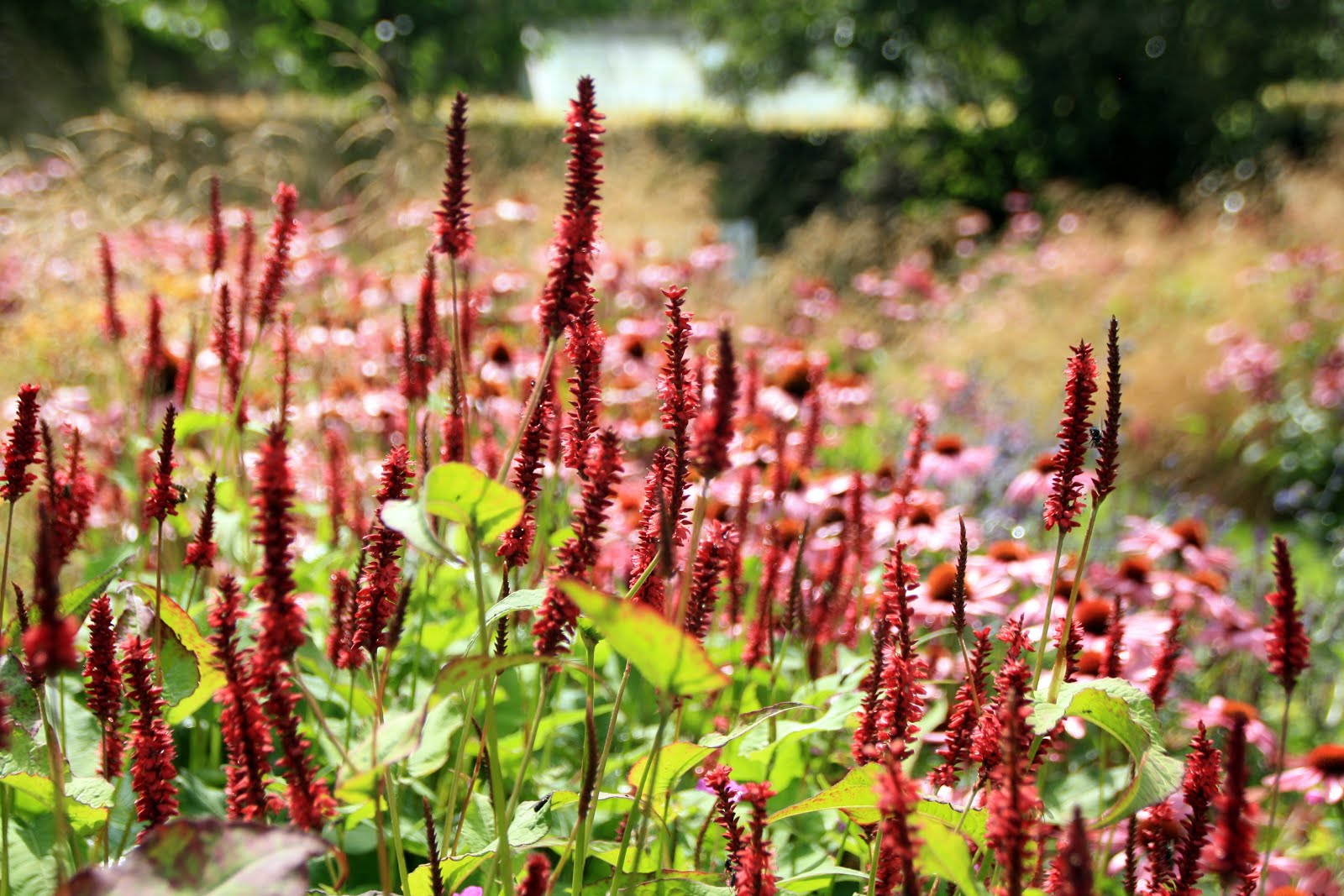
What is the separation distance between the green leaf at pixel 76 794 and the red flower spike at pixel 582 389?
1.63 feet

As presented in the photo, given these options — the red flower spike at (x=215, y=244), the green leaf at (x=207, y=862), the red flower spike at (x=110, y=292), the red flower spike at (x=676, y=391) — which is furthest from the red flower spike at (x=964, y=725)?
the red flower spike at (x=110, y=292)

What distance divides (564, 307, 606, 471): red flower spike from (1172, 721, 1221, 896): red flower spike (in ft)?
1.66

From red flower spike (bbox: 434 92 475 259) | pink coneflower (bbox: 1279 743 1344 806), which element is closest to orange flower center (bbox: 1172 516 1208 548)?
pink coneflower (bbox: 1279 743 1344 806)

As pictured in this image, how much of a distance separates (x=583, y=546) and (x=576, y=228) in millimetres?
268

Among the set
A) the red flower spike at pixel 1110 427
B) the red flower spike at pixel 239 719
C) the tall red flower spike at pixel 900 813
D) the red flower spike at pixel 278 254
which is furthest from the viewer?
the red flower spike at pixel 278 254

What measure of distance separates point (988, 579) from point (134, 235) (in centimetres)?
450

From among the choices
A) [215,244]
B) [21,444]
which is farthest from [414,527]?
[215,244]

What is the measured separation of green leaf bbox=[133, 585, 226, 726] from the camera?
112cm

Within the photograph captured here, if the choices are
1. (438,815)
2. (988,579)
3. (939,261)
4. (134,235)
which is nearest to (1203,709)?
(988,579)

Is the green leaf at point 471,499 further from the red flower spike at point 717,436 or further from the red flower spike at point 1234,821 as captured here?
the red flower spike at point 1234,821

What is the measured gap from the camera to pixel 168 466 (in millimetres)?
941

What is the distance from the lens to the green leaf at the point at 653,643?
646mm

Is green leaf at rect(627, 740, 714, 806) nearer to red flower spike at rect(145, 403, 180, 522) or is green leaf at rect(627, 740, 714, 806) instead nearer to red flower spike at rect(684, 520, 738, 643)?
red flower spike at rect(684, 520, 738, 643)

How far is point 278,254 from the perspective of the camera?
1552mm
